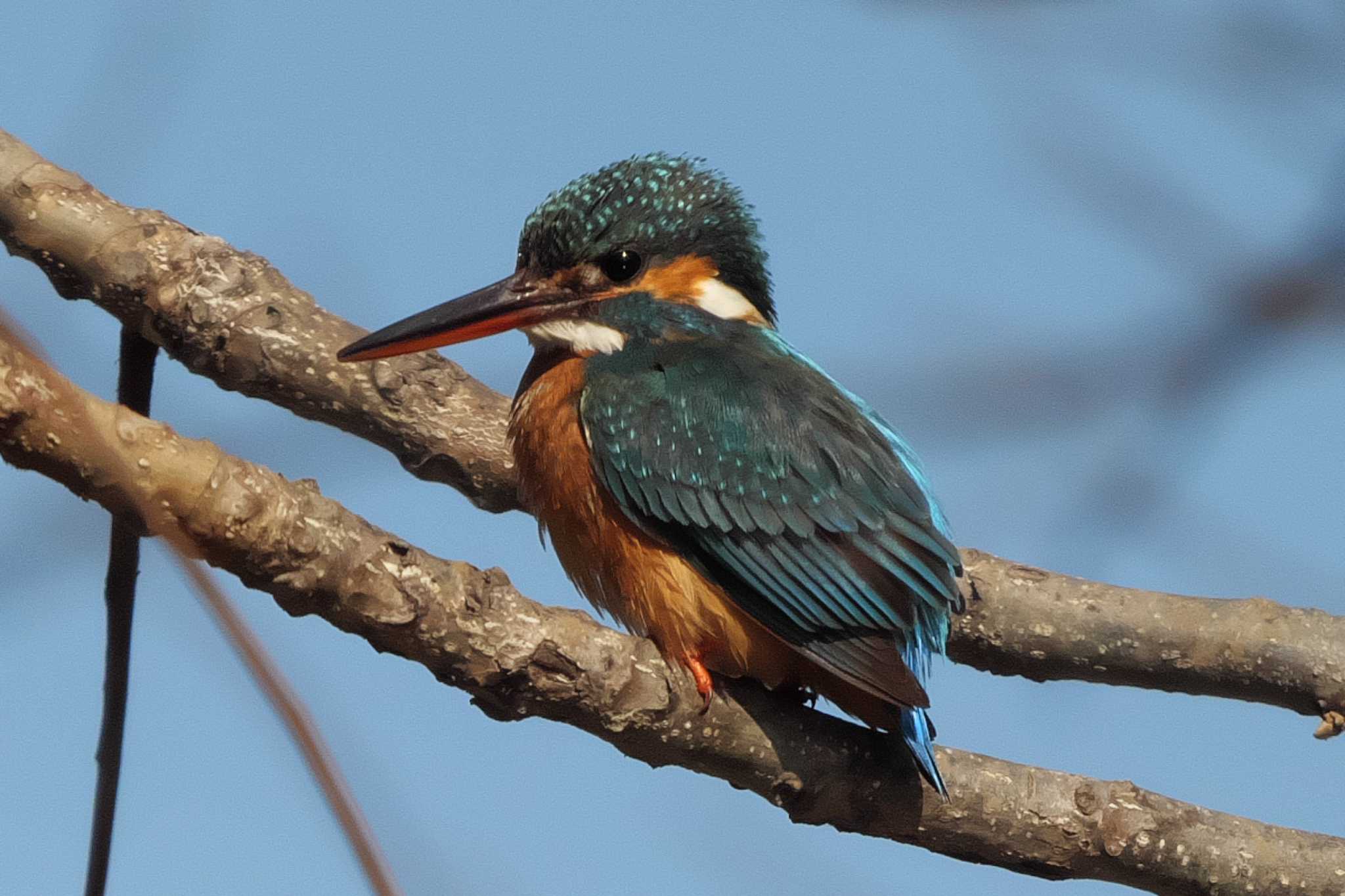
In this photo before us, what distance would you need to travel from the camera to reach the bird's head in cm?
398

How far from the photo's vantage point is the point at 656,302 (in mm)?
4016

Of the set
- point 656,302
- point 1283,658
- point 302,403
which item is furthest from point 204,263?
point 1283,658

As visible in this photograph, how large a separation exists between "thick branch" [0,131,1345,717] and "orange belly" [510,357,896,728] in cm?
35

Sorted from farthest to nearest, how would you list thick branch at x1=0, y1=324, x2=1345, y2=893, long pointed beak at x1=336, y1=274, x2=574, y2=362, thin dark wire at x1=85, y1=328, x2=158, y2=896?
long pointed beak at x1=336, y1=274, x2=574, y2=362, thick branch at x1=0, y1=324, x2=1345, y2=893, thin dark wire at x1=85, y1=328, x2=158, y2=896

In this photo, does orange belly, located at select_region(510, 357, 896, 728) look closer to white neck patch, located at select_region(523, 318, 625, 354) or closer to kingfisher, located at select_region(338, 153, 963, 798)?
kingfisher, located at select_region(338, 153, 963, 798)

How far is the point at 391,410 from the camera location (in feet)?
13.0

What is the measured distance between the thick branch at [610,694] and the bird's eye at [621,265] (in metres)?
1.33

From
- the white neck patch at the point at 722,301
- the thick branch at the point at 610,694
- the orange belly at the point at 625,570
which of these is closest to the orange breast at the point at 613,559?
the orange belly at the point at 625,570

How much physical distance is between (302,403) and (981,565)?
5.99ft

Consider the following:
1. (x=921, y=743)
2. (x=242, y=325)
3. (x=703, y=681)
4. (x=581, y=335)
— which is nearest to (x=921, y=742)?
(x=921, y=743)

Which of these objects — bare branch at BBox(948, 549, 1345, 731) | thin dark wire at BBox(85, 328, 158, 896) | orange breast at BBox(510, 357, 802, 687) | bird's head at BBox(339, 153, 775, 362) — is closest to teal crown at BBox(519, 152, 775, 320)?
bird's head at BBox(339, 153, 775, 362)

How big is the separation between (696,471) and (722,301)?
85 cm

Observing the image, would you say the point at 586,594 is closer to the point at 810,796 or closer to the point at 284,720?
the point at 810,796

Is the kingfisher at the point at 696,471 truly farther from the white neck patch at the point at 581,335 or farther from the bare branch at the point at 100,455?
the bare branch at the point at 100,455
